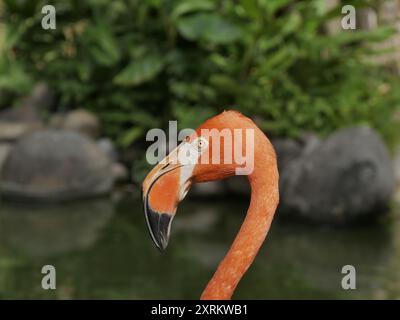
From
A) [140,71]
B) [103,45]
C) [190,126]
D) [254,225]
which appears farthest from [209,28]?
[254,225]

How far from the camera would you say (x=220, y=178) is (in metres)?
2.24

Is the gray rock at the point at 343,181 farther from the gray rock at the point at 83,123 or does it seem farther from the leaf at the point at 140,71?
the gray rock at the point at 83,123

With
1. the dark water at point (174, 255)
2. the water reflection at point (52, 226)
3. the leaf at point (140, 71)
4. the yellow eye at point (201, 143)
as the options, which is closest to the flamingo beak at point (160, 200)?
the yellow eye at point (201, 143)

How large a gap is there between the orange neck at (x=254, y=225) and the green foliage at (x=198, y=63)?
18.7ft

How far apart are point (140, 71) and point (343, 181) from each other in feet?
8.63

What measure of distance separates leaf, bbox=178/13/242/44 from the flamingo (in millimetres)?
6024

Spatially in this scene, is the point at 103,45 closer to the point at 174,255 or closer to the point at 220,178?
the point at 174,255

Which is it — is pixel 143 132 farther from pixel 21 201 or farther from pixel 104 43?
pixel 21 201

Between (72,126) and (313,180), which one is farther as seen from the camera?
(72,126)

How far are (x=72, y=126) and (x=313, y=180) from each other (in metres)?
2.91

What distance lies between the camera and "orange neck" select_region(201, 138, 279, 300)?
2238mm

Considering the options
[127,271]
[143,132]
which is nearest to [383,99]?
[143,132]

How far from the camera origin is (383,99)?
8594 mm

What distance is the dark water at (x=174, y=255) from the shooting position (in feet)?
17.9
